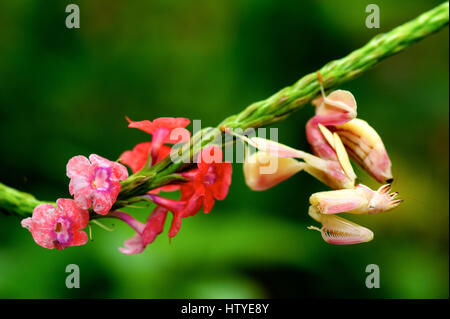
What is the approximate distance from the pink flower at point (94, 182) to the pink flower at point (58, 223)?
32 mm

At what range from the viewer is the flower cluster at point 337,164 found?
1.08 m

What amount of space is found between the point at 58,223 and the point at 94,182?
12cm

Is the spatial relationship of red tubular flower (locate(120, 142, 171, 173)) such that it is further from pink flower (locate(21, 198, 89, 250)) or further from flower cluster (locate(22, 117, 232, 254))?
pink flower (locate(21, 198, 89, 250))

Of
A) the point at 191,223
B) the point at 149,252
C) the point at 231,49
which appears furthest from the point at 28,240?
the point at 231,49

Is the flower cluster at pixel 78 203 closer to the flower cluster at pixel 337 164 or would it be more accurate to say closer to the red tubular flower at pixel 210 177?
the red tubular flower at pixel 210 177

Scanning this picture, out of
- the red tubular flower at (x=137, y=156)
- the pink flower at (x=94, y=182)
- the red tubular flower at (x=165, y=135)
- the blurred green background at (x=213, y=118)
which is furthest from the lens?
the blurred green background at (x=213, y=118)

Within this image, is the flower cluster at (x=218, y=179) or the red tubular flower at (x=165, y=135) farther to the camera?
the red tubular flower at (x=165, y=135)

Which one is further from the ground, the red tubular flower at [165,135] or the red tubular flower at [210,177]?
the red tubular flower at [165,135]

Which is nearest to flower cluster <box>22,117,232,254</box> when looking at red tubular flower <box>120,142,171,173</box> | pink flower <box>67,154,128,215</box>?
pink flower <box>67,154,128,215</box>

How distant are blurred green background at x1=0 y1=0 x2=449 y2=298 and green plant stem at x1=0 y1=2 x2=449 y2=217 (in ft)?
4.55

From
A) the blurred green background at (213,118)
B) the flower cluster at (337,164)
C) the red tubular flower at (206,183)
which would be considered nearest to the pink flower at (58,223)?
the red tubular flower at (206,183)

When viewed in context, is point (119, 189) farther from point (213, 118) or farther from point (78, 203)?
point (213, 118)

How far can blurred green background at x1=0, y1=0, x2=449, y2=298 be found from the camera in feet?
8.10

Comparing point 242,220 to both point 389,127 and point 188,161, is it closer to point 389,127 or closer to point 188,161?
point 389,127
